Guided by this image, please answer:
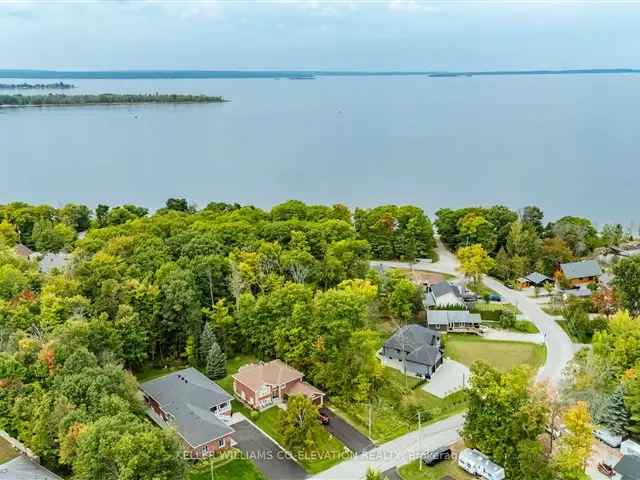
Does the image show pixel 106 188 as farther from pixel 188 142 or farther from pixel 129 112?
pixel 129 112

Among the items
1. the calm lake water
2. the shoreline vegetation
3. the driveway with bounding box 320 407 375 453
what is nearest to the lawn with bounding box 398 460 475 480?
the driveway with bounding box 320 407 375 453

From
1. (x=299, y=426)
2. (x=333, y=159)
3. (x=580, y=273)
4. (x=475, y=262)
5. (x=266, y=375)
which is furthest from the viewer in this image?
(x=333, y=159)

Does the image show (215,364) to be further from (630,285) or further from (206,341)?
(630,285)

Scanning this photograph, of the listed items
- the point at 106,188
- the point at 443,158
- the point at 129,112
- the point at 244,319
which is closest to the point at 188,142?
the point at 106,188

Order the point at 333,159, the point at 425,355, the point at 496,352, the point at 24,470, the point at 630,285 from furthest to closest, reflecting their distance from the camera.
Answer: the point at 333,159 → the point at 630,285 → the point at 496,352 → the point at 425,355 → the point at 24,470

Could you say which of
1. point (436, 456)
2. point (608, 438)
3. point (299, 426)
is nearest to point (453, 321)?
point (608, 438)

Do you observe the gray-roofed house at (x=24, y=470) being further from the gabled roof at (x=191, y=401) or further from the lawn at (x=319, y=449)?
the lawn at (x=319, y=449)
